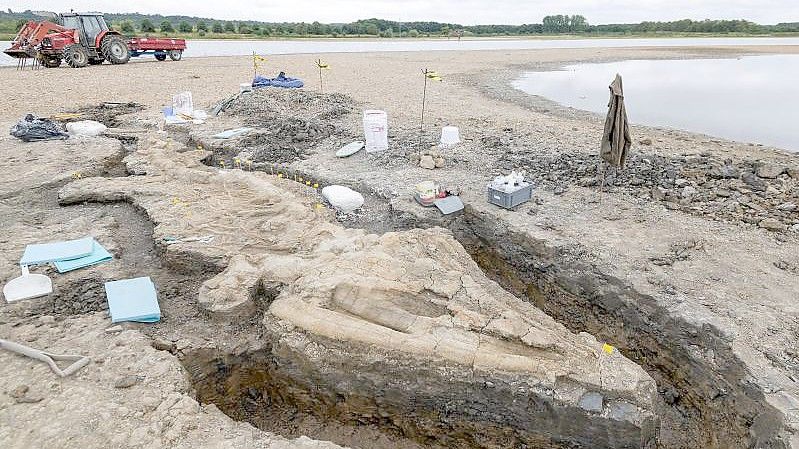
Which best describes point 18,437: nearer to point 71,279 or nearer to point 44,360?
point 44,360

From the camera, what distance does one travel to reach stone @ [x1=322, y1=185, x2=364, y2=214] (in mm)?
7679

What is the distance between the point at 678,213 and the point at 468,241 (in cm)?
288

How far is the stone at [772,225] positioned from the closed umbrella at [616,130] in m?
1.90

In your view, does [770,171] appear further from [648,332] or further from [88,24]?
[88,24]

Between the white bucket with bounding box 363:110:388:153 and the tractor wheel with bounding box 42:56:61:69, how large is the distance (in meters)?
19.2

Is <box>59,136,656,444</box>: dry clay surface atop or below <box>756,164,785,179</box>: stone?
below

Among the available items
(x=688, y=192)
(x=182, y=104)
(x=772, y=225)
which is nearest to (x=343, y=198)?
(x=688, y=192)

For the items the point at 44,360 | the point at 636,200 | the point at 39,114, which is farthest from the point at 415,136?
the point at 39,114

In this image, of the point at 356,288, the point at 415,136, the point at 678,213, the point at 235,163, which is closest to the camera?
the point at 356,288

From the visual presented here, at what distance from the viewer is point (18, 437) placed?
11.1 feet

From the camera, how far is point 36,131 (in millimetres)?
10570

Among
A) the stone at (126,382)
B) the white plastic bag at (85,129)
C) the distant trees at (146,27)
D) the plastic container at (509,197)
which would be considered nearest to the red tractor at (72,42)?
the white plastic bag at (85,129)

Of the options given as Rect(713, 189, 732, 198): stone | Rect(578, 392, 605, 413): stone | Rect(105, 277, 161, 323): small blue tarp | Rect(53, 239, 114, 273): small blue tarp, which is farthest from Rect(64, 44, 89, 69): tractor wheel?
Rect(578, 392, 605, 413): stone

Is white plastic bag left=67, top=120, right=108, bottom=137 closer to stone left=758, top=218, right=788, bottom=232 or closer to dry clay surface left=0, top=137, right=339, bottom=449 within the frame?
dry clay surface left=0, top=137, right=339, bottom=449
